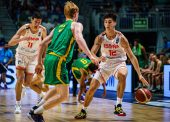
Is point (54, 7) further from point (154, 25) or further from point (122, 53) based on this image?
point (122, 53)

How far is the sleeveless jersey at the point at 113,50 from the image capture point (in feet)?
26.4

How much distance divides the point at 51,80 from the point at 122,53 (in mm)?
2423

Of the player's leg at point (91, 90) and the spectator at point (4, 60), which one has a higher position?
the spectator at point (4, 60)

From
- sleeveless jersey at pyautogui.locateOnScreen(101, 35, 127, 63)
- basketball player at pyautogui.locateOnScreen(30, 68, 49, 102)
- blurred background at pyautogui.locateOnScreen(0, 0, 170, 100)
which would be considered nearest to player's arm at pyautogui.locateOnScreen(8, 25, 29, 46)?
basketball player at pyautogui.locateOnScreen(30, 68, 49, 102)

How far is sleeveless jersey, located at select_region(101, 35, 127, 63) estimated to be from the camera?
805 centimetres

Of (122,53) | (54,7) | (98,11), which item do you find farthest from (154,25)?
(122,53)

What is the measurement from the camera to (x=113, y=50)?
26.6 ft

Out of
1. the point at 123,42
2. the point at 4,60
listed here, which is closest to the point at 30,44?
the point at 123,42

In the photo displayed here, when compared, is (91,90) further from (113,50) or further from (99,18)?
(99,18)

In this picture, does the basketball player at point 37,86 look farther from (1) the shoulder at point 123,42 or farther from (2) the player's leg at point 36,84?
(1) the shoulder at point 123,42

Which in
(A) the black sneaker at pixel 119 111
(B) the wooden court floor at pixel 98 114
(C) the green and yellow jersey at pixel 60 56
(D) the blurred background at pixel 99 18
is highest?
(D) the blurred background at pixel 99 18

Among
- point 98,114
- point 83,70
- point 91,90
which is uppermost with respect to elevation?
point 83,70

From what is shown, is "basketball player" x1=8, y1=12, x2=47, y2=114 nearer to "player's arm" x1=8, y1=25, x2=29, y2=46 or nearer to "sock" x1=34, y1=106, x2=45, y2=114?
"player's arm" x1=8, y1=25, x2=29, y2=46

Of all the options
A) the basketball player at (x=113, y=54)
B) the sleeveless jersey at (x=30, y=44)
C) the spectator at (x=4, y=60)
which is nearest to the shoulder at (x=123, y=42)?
the basketball player at (x=113, y=54)
